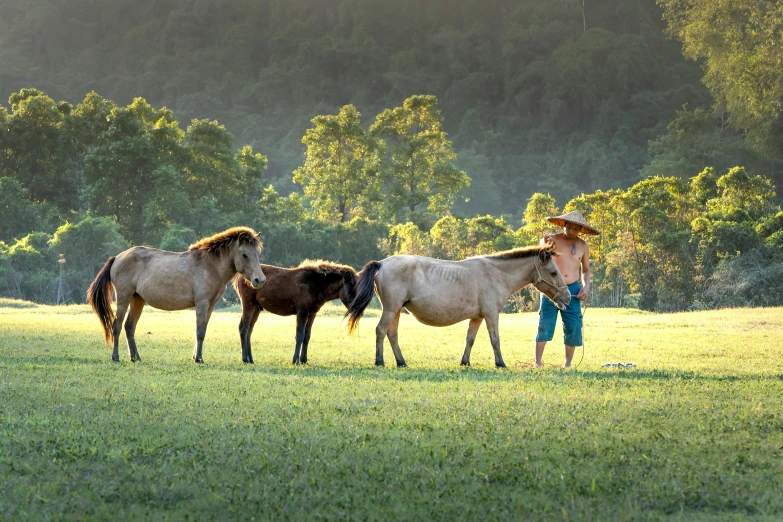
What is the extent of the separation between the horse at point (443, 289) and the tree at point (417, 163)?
1793 inches

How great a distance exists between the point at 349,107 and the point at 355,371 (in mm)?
50691


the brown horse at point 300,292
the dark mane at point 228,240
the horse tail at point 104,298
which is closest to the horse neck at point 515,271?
the brown horse at point 300,292

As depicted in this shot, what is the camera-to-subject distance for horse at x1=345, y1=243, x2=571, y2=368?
12695 mm

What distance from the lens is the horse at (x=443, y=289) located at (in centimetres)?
1270

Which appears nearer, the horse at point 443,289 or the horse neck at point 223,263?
the horse at point 443,289

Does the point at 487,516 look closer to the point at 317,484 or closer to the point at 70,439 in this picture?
the point at 317,484

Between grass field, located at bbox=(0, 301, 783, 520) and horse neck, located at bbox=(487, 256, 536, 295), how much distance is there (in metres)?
1.59

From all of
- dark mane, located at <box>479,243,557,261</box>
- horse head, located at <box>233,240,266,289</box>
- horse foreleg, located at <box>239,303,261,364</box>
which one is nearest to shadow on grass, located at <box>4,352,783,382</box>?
horse foreleg, located at <box>239,303,261,364</box>

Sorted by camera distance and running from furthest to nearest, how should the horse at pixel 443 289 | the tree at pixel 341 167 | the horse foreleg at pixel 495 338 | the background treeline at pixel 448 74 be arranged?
the background treeline at pixel 448 74, the tree at pixel 341 167, the horse at pixel 443 289, the horse foreleg at pixel 495 338

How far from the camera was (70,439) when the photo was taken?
6.98 metres

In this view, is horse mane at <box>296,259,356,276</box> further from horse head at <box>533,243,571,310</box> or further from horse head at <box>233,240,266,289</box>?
horse head at <box>533,243,571,310</box>

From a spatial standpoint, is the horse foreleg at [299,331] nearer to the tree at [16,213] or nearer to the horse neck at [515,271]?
the horse neck at [515,271]

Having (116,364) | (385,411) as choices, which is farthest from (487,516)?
(116,364)

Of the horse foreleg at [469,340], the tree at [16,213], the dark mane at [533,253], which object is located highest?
the tree at [16,213]
